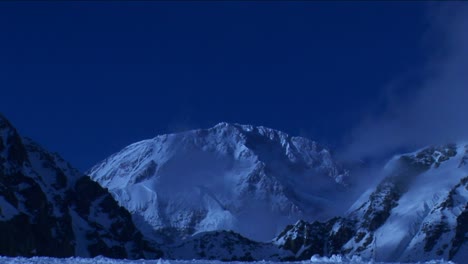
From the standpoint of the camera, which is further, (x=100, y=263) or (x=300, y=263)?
(x=300, y=263)

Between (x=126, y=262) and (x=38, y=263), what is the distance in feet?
15.8

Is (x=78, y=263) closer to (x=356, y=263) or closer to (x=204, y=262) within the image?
(x=204, y=262)

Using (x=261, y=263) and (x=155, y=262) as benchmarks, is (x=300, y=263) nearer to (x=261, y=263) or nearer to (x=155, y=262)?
(x=261, y=263)

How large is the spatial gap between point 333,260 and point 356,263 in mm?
3809

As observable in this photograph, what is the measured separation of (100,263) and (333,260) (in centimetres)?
1453

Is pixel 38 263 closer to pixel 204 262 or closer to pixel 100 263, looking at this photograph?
pixel 100 263

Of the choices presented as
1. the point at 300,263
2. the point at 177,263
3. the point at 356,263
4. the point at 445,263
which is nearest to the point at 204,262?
the point at 177,263

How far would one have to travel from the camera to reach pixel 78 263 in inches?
1889

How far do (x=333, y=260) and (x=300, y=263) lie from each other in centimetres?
367

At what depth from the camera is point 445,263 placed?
5119 cm

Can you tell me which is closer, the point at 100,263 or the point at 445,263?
the point at 100,263

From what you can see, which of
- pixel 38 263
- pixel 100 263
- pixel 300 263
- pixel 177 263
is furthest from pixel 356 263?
pixel 38 263

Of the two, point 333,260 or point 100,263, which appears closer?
point 100,263

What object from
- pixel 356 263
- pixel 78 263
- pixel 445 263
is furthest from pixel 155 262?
pixel 445 263
